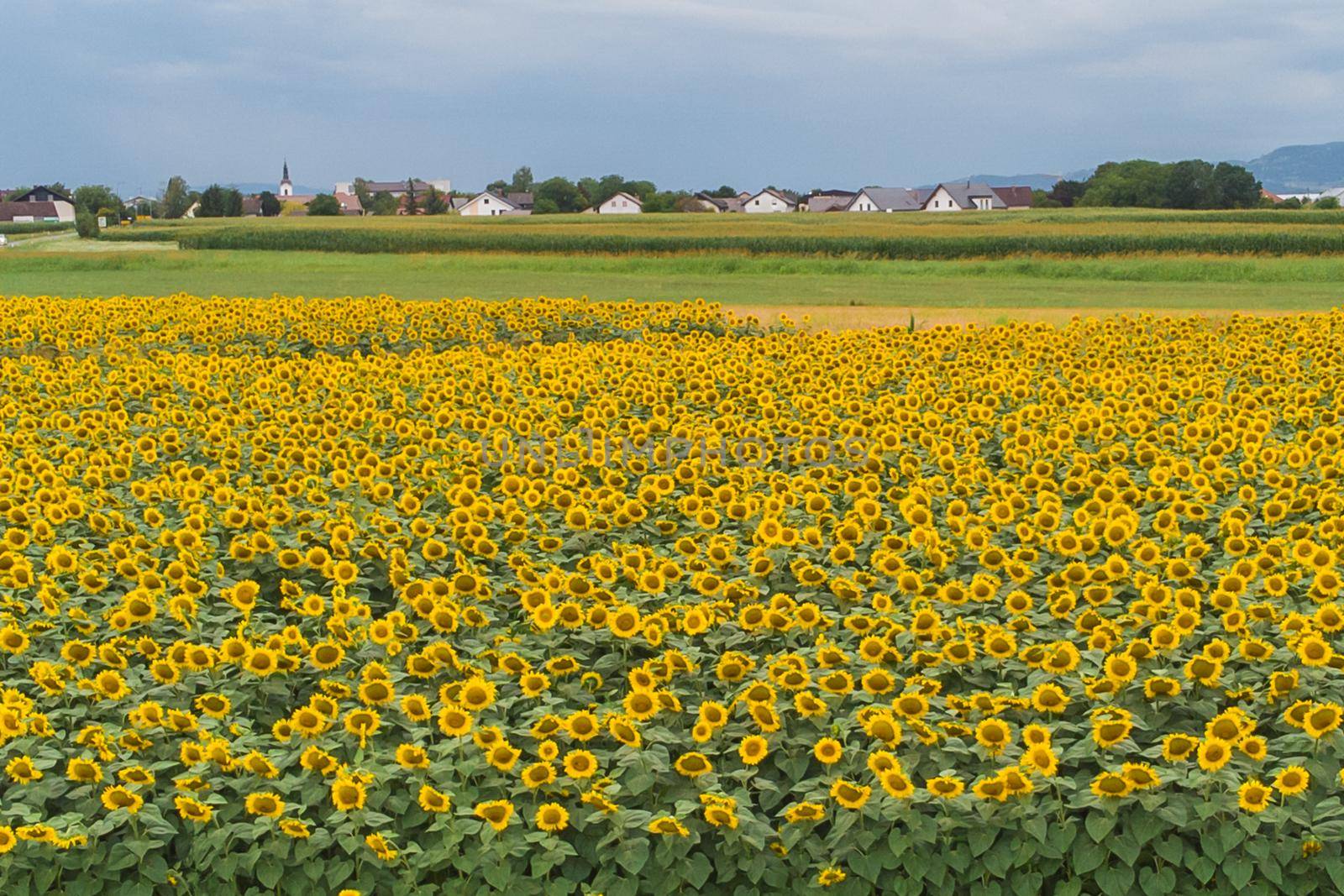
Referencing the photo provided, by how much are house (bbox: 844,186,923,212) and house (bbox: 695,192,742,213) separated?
1342 cm

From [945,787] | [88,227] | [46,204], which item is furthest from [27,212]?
[945,787]

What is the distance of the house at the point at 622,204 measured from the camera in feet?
399

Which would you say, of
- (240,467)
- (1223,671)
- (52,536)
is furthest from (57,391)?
(1223,671)

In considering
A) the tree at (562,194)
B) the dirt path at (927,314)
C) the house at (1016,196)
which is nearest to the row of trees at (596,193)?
the tree at (562,194)

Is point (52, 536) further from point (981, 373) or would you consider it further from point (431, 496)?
point (981, 373)

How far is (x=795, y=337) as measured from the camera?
13.4 metres

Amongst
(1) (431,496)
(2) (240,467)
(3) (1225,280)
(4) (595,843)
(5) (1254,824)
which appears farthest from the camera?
(3) (1225,280)

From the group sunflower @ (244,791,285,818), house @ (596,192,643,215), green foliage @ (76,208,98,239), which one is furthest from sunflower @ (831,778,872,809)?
house @ (596,192,643,215)

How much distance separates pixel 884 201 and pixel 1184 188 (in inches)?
1751

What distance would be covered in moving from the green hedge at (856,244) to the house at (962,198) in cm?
8471

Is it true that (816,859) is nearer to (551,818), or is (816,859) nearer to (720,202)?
(551,818)

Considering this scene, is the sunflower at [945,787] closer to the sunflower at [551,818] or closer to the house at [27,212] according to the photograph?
the sunflower at [551,818]

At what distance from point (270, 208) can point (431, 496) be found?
134341 millimetres

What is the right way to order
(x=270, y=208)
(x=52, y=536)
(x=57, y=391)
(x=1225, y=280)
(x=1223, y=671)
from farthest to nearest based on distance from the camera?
(x=270, y=208) < (x=1225, y=280) < (x=57, y=391) < (x=52, y=536) < (x=1223, y=671)
